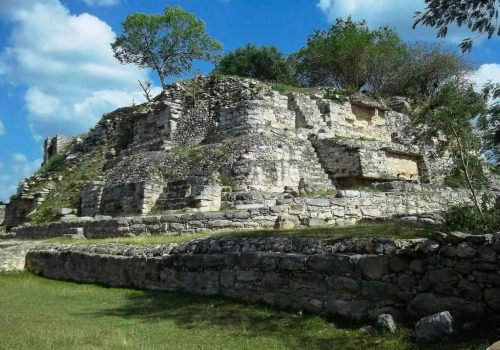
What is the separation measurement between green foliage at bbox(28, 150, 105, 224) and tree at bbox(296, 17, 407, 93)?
48.8 ft

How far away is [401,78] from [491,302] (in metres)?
29.5

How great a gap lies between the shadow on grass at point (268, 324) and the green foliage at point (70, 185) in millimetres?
13719

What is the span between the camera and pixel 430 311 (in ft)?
18.1

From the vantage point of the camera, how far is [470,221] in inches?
376

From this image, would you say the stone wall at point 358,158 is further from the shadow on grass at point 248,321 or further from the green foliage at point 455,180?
the shadow on grass at point 248,321

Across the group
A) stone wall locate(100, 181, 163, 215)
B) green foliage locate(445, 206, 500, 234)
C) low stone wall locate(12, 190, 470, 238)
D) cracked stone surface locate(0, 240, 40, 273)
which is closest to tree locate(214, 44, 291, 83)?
stone wall locate(100, 181, 163, 215)

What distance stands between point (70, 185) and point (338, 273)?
19521 millimetres

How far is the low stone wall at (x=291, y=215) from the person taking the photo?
1268 cm

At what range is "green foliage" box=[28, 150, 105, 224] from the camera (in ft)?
69.8

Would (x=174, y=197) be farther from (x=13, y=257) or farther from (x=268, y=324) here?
(x=268, y=324)

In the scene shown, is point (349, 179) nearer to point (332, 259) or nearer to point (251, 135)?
point (251, 135)

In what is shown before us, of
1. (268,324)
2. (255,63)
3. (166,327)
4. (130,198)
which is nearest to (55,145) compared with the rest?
(255,63)

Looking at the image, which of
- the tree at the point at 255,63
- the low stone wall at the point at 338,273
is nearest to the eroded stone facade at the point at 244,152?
the low stone wall at the point at 338,273

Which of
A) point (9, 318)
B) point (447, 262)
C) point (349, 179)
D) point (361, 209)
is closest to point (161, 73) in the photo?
point (349, 179)
